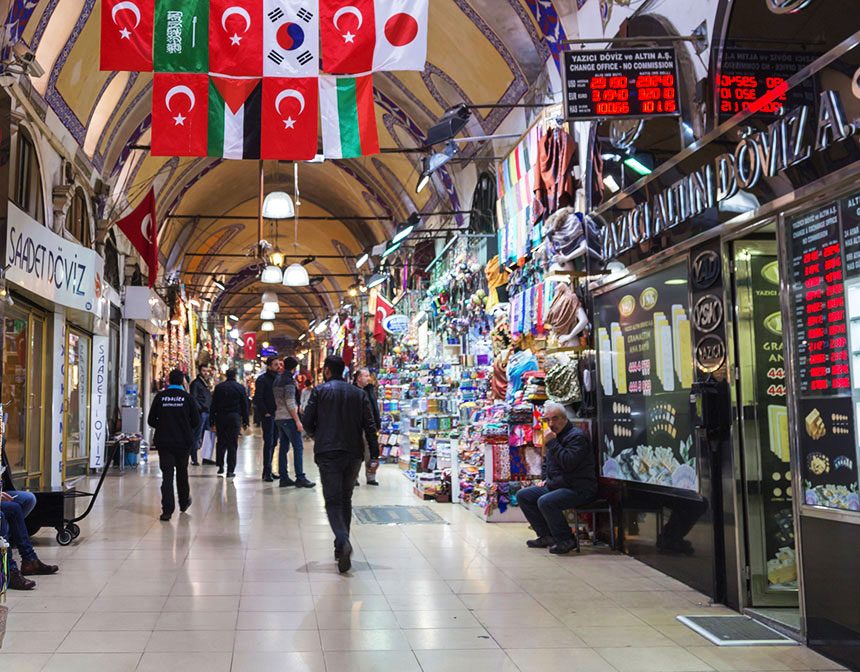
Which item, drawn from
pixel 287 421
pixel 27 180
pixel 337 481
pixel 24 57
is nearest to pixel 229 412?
pixel 287 421

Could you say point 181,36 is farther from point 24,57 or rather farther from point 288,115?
point 24,57

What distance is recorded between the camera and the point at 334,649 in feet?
13.1

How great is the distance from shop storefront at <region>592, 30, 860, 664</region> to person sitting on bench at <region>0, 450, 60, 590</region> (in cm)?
392

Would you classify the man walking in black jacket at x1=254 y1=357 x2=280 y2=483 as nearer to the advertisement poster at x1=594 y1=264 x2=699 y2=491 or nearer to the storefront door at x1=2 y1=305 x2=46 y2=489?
the storefront door at x1=2 y1=305 x2=46 y2=489

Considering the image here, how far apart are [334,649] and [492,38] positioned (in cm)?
697

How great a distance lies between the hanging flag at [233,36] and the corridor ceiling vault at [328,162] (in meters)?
2.38

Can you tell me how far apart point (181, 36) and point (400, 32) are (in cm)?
159

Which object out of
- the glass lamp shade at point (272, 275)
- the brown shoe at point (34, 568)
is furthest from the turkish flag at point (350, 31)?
the glass lamp shade at point (272, 275)

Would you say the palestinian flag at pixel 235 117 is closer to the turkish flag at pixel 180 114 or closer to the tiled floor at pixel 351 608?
the turkish flag at pixel 180 114

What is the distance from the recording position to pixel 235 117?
6.69 metres

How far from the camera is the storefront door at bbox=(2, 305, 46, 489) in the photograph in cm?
898

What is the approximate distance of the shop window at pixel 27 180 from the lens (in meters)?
8.83

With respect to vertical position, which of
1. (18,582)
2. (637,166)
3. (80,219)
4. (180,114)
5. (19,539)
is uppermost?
(80,219)

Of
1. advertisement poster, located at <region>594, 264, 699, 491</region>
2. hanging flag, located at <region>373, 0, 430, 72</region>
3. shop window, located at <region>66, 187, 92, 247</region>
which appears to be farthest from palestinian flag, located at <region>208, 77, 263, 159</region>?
shop window, located at <region>66, 187, 92, 247</region>
